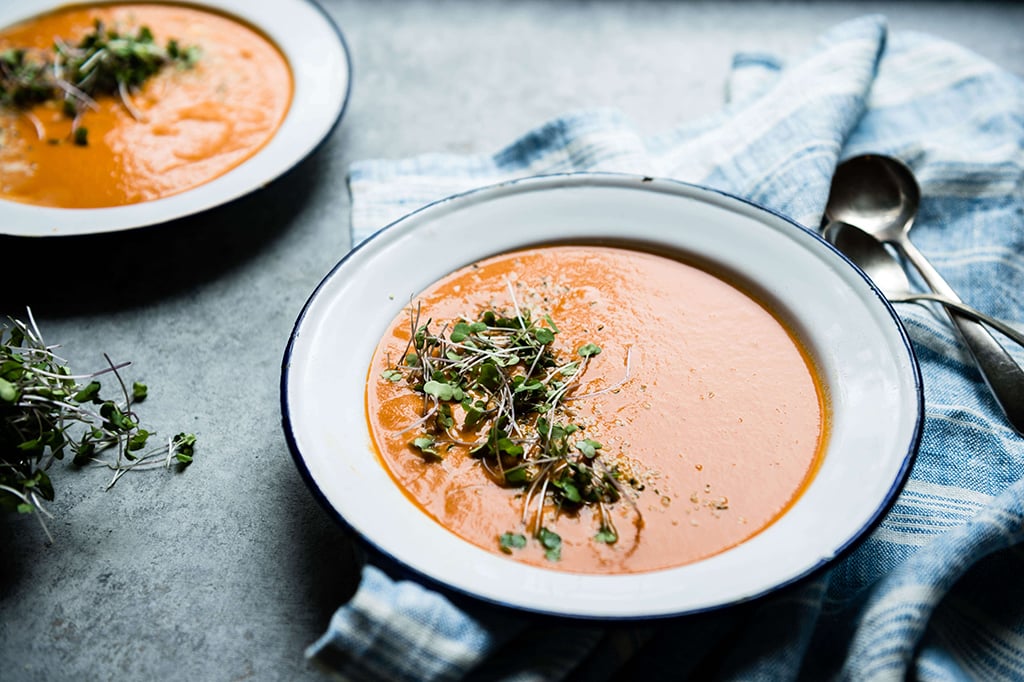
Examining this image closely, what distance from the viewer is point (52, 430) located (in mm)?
1577

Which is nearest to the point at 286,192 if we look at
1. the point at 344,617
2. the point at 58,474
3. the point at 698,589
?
the point at 58,474

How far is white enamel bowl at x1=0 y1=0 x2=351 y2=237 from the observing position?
2000 millimetres

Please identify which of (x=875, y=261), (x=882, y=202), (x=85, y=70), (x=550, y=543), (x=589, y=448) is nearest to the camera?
(x=550, y=543)

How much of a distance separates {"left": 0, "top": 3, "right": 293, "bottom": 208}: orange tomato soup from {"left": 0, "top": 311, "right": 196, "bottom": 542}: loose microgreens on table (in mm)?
545

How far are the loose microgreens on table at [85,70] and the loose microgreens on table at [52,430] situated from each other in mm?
888

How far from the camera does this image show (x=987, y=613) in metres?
1.48

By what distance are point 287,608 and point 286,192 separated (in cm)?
123

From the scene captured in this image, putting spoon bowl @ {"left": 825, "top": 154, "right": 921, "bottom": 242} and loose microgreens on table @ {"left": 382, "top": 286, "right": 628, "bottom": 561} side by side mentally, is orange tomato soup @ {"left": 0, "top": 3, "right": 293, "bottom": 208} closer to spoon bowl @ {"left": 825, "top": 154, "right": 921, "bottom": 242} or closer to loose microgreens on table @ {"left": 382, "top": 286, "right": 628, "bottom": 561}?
loose microgreens on table @ {"left": 382, "top": 286, "right": 628, "bottom": 561}

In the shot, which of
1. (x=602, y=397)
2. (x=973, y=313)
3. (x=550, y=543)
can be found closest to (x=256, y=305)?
(x=602, y=397)

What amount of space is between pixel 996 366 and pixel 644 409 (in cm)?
77

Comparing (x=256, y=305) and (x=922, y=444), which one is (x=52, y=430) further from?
(x=922, y=444)

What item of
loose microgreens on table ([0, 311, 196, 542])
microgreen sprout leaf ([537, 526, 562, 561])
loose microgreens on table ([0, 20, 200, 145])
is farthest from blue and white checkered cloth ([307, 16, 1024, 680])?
loose microgreens on table ([0, 20, 200, 145])

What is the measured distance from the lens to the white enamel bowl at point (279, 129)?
200 centimetres

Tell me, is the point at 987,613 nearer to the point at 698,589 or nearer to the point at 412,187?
the point at 698,589
